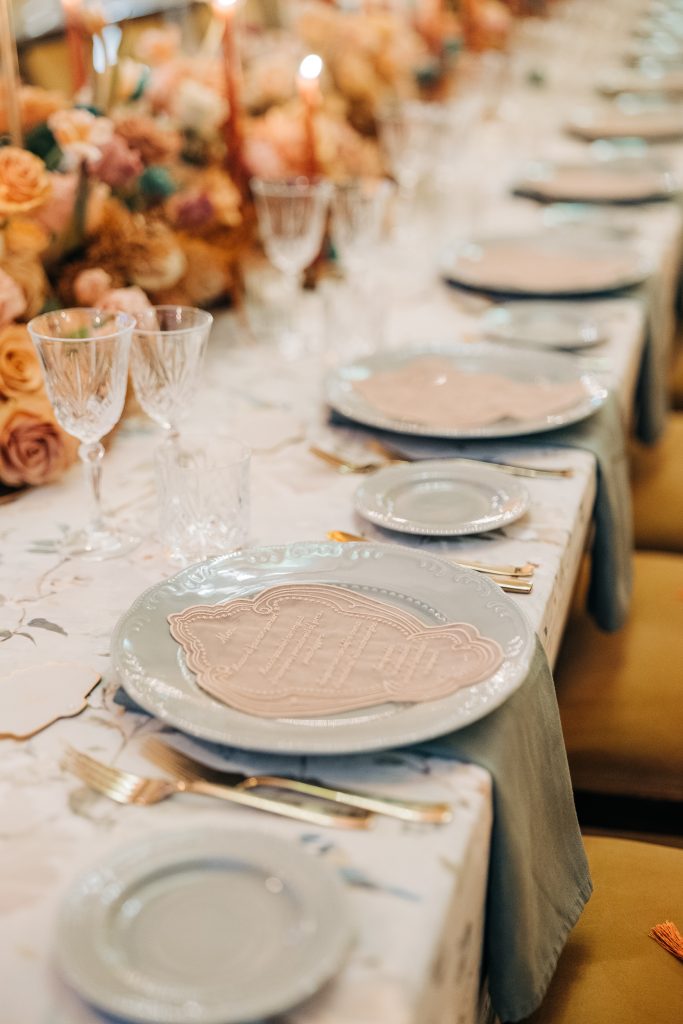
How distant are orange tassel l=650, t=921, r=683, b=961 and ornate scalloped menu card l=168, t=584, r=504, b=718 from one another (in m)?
0.36

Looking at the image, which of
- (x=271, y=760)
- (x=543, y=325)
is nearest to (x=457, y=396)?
(x=543, y=325)

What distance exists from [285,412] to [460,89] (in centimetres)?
174

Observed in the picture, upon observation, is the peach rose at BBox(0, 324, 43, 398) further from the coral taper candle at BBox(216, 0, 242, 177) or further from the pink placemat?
the coral taper candle at BBox(216, 0, 242, 177)

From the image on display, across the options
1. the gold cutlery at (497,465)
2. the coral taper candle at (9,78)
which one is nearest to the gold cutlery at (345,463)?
the gold cutlery at (497,465)

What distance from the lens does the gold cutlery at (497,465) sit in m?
1.20

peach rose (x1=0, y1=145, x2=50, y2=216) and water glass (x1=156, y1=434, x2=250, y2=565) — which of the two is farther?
peach rose (x1=0, y1=145, x2=50, y2=216)

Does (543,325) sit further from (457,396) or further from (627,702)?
(627,702)

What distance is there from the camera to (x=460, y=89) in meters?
2.82

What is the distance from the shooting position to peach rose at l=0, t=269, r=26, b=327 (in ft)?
3.70

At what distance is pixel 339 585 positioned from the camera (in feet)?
3.00

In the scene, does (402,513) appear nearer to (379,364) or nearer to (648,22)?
(379,364)

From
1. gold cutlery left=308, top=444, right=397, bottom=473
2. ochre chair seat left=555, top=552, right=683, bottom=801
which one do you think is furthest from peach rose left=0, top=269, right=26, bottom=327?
ochre chair seat left=555, top=552, right=683, bottom=801

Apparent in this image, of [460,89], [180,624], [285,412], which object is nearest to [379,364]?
[285,412]

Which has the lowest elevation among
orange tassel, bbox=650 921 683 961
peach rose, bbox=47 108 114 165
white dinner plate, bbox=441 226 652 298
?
orange tassel, bbox=650 921 683 961
